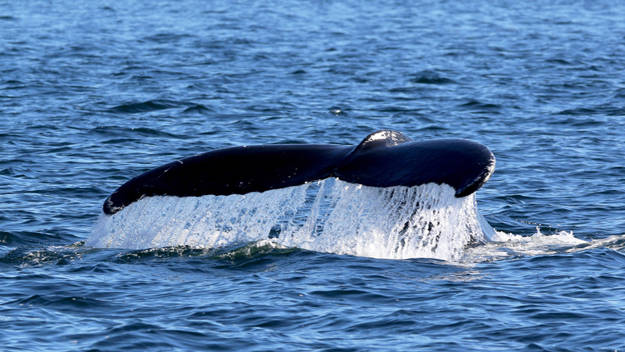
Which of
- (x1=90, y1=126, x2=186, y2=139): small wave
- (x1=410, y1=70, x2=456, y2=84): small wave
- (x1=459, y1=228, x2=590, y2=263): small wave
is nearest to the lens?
(x1=459, y1=228, x2=590, y2=263): small wave

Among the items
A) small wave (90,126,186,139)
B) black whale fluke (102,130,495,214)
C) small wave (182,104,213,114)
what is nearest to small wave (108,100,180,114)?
small wave (182,104,213,114)

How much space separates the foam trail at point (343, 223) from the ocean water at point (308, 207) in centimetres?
3

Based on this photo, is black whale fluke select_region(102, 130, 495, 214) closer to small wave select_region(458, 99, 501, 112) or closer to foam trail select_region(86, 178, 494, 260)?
foam trail select_region(86, 178, 494, 260)

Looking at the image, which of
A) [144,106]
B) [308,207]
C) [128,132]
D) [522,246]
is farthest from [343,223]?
[144,106]

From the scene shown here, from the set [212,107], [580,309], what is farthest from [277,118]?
[580,309]

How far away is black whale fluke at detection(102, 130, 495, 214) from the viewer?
28.2 ft

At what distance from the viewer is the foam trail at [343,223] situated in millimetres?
9172

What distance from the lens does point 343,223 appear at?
10.1 metres

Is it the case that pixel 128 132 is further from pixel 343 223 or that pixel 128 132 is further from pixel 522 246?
pixel 343 223

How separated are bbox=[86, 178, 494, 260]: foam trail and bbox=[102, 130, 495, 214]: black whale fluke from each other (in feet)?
0.38

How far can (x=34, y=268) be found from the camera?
1048 centimetres

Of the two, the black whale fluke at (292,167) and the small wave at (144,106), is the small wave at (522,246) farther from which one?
the small wave at (144,106)

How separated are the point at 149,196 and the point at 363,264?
6.97 feet

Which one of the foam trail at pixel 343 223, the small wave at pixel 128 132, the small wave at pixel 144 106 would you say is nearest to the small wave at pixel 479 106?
the small wave at pixel 144 106
